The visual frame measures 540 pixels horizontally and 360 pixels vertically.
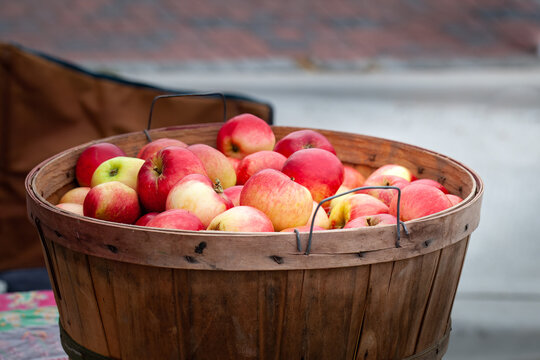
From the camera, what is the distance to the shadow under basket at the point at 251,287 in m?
0.99

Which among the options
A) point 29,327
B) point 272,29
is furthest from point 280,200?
point 272,29

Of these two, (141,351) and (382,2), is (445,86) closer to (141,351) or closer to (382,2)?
(382,2)

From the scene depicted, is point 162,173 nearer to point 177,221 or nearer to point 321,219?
point 177,221

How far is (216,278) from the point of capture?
100 cm

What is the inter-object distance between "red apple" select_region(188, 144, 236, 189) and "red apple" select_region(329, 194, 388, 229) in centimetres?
29

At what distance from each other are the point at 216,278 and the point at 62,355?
896 mm

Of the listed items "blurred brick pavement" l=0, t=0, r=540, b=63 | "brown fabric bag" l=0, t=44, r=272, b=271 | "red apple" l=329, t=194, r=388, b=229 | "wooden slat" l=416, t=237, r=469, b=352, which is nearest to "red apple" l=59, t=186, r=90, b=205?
"red apple" l=329, t=194, r=388, b=229

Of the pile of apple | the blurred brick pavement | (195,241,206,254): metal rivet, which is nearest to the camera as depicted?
(195,241,206,254): metal rivet

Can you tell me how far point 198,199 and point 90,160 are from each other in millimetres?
419

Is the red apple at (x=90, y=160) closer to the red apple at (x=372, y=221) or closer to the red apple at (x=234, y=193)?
the red apple at (x=234, y=193)

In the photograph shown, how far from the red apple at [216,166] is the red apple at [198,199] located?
0.61ft

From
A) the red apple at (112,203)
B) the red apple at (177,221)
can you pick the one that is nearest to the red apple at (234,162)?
the red apple at (112,203)

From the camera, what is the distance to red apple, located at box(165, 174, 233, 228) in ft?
4.03

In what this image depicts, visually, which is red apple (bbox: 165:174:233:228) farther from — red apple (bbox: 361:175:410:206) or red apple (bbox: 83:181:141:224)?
red apple (bbox: 361:175:410:206)
